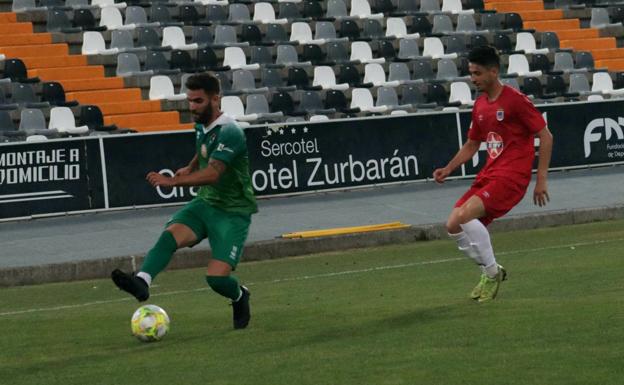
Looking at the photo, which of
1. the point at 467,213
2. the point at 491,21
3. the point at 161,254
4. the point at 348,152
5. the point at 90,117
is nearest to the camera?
the point at 161,254

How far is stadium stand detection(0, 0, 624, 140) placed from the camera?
88.5 ft

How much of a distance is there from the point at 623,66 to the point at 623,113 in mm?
8291

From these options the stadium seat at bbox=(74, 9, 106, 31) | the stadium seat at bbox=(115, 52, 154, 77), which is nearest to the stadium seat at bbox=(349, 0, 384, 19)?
the stadium seat at bbox=(115, 52, 154, 77)

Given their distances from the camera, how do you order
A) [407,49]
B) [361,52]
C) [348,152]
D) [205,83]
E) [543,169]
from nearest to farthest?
[205,83] → [543,169] → [348,152] → [361,52] → [407,49]

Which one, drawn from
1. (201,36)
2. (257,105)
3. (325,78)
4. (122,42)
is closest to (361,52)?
(325,78)

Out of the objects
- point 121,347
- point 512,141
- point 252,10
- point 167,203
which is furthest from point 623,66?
point 121,347

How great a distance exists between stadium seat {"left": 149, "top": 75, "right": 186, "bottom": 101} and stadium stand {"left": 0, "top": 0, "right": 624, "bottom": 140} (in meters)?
0.02

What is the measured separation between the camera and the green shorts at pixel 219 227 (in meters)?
11.2

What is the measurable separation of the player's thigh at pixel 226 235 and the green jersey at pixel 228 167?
70 mm

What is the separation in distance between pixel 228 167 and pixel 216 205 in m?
0.33

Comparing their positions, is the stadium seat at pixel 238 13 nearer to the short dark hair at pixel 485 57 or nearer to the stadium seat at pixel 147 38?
the stadium seat at pixel 147 38

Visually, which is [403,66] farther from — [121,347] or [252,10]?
[121,347]

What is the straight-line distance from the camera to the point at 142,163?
22422mm

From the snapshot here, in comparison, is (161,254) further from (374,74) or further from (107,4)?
(374,74)
